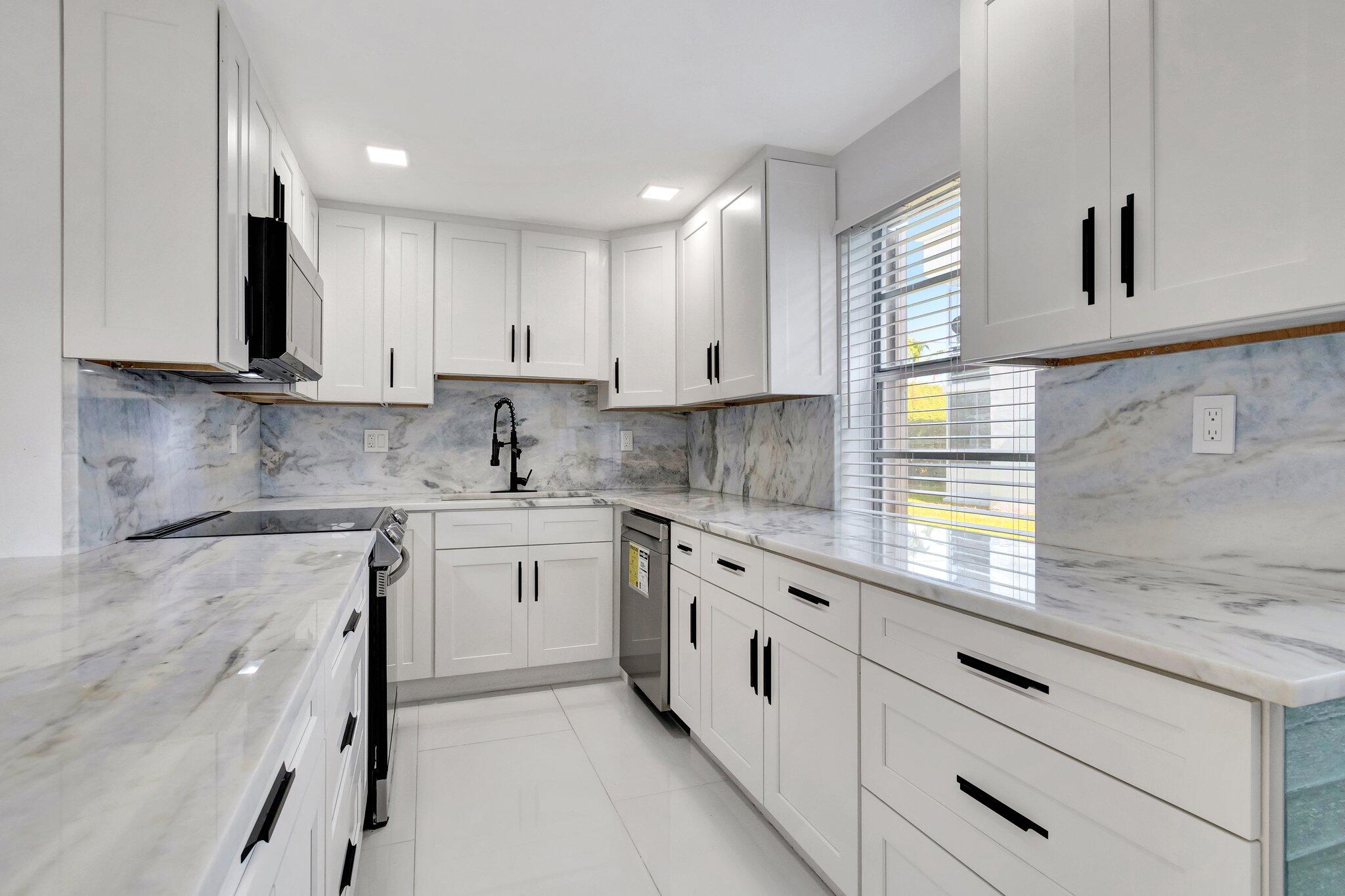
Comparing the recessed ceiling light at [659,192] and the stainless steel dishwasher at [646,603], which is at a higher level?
the recessed ceiling light at [659,192]

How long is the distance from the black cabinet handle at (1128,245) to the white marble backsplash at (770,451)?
1.46 metres

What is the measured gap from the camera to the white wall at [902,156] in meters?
2.09

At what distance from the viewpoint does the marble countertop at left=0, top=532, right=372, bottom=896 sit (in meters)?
0.46

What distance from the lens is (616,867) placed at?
1876 millimetres

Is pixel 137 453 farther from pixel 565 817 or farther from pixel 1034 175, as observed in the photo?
pixel 1034 175

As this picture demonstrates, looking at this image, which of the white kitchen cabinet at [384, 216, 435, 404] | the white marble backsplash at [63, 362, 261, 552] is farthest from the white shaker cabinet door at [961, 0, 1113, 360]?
the white kitchen cabinet at [384, 216, 435, 404]

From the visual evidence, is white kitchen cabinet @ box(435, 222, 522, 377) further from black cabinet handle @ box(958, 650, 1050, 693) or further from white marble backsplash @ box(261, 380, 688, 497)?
black cabinet handle @ box(958, 650, 1050, 693)

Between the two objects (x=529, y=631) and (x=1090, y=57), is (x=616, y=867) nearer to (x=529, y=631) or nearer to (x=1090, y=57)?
(x=529, y=631)

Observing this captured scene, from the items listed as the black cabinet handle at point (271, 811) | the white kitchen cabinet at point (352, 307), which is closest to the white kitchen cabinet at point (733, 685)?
the black cabinet handle at point (271, 811)

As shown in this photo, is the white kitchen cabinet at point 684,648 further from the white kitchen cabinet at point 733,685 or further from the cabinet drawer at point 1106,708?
the cabinet drawer at point 1106,708

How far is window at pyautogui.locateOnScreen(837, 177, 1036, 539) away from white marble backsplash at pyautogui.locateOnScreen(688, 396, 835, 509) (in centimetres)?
10

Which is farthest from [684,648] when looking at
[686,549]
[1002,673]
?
[1002,673]

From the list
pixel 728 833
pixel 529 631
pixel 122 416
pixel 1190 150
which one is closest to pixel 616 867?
pixel 728 833

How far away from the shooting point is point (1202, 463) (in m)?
1.38
